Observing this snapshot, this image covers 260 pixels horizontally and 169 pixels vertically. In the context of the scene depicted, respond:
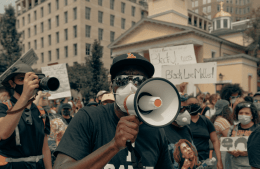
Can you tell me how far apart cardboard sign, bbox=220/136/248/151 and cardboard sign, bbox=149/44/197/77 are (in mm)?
5720

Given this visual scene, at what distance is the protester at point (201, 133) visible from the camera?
417 cm

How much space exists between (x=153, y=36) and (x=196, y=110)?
107 feet

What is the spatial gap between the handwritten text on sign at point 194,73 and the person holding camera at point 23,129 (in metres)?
6.09

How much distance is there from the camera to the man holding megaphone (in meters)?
1.24

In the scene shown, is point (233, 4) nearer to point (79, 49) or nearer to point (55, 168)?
point (79, 49)

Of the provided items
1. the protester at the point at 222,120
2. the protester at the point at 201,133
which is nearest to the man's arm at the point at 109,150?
the protester at the point at 201,133

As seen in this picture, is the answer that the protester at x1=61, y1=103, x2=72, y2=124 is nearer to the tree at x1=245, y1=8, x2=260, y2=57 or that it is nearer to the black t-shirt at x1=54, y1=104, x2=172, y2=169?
the black t-shirt at x1=54, y1=104, x2=172, y2=169

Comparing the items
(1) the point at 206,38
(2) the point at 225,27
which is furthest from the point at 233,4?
(1) the point at 206,38

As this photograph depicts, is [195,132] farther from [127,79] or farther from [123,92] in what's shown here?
[123,92]

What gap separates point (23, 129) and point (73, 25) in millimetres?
48732

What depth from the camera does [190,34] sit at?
31.8 metres

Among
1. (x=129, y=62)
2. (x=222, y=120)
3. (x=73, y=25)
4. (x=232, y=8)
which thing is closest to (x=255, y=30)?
(x=73, y=25)

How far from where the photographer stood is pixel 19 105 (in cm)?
229

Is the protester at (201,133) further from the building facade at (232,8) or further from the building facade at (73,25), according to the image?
Result: the building facade at (232,8)
